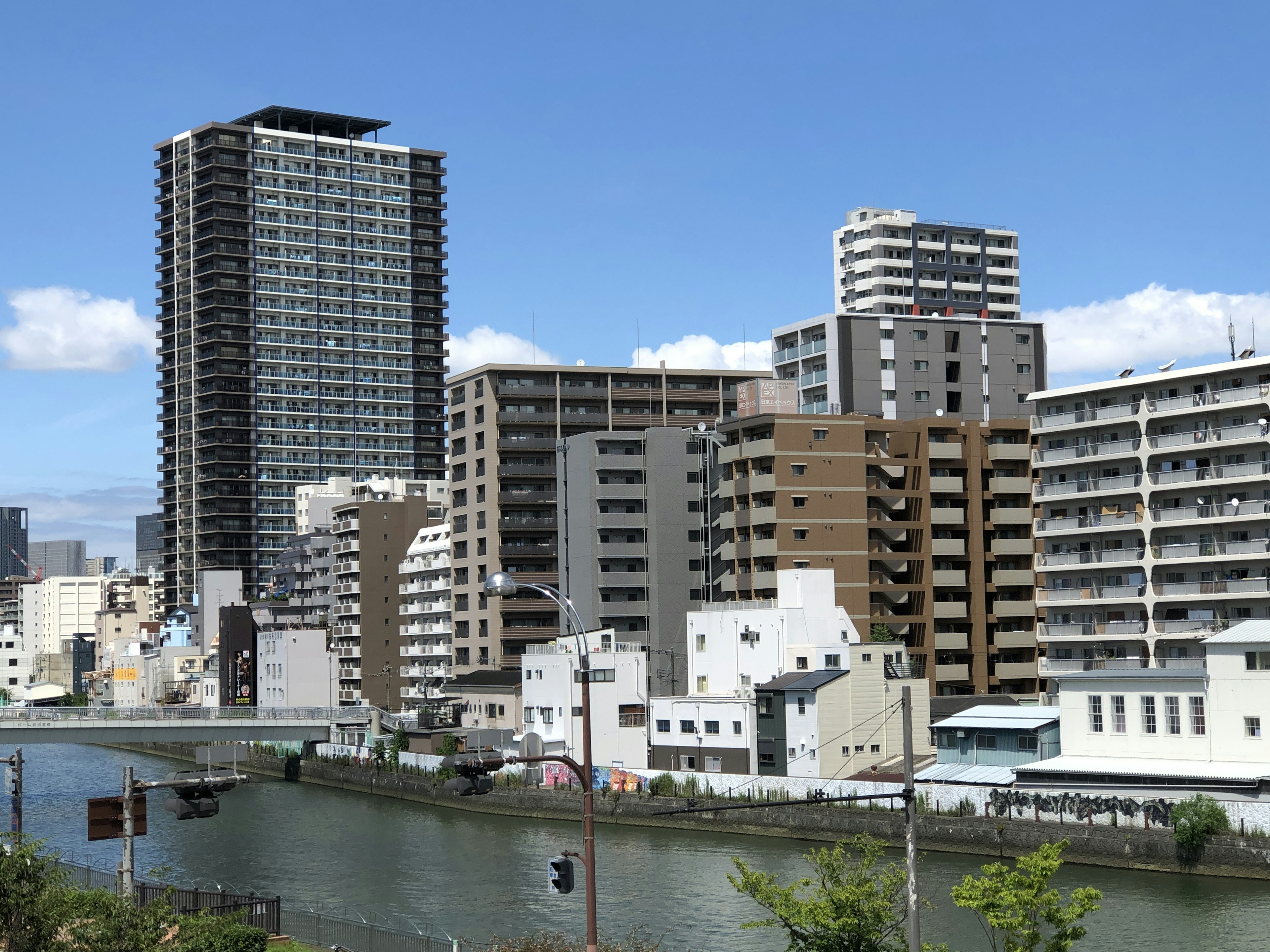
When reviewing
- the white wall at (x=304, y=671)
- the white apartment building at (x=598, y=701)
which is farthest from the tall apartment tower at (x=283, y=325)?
the white apartment building at (x=598, y=701)

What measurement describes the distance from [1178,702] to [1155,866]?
7.11 meters

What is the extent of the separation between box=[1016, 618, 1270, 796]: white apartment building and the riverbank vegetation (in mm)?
36711

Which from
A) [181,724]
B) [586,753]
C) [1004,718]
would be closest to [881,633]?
[1004,718]

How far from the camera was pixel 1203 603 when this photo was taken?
239 ft

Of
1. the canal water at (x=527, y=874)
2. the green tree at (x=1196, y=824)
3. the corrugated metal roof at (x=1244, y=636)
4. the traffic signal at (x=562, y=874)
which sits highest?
the corrugated metal roof at (x=1244, y=636)

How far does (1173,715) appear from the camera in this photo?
5388 cm

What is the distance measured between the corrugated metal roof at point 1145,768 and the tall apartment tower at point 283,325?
122392 mm

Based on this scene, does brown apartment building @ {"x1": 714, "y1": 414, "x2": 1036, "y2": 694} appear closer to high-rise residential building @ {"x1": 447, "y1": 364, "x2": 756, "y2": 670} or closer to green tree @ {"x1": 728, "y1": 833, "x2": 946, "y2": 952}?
high-rise residential building @ {"x1": 447, "y1": 364, "x2": 756, "y2": 670}

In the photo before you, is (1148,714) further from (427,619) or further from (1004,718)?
(427,619)

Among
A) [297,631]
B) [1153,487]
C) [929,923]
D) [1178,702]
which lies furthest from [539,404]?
[929,923]

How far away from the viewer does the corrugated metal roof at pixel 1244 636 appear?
5184 cm

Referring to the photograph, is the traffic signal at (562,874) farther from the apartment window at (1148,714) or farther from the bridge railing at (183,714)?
the bridge railing at (183,714)

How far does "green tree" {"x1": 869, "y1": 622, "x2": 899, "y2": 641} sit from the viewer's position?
81.0 metres

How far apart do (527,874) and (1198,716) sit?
2435cm
